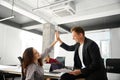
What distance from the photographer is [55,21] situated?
20.7 feet

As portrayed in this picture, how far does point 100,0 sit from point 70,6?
989 mm

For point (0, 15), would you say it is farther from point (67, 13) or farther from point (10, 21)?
point (67, 13)

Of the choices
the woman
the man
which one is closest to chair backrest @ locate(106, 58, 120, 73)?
the man

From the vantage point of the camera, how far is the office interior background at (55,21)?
15.6 feet

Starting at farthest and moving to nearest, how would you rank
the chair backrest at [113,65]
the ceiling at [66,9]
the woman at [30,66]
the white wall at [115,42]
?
1. the white wall at [115,42]
2. the ceiling at [66,9]
3. the chair backrest at [113,65]
4. the woman at [30,66]

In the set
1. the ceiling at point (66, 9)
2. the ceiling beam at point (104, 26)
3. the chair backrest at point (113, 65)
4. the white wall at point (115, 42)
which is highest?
the ceiling at point (66, 9)

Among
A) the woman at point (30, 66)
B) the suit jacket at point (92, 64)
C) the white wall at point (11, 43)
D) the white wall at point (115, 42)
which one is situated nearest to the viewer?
the suit jacket at point (92, 64)

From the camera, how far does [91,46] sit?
1860 millimetres

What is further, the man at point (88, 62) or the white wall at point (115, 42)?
the white wall at point (115, 42)

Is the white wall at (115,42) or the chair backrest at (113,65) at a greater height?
the white wall at (115,42)

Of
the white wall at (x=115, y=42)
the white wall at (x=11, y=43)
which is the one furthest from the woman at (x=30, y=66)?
the white wall at (x=11, y=43)

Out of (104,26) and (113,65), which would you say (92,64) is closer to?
(113,65)

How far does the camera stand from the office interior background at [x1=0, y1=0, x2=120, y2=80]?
477cm

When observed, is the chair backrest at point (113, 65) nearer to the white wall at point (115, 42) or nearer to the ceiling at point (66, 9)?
the ceiling at point (66, 9)
